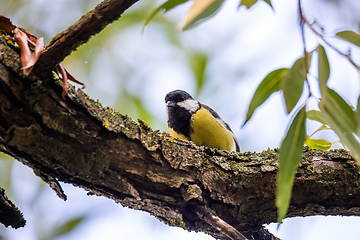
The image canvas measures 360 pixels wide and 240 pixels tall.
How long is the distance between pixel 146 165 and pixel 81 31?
0.46m

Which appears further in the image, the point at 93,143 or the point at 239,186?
the point at 239,186

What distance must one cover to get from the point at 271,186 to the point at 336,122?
548mm

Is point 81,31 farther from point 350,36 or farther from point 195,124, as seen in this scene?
point 195,124

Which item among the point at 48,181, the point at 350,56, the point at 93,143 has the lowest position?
the point at 48,181

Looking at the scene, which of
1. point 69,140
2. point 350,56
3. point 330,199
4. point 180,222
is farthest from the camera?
point 330,199

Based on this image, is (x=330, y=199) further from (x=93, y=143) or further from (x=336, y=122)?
(x=93, y=143)

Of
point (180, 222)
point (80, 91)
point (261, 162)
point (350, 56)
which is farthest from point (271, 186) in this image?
point (80, 91)

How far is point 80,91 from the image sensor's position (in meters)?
1.02

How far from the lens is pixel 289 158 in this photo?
76 cm

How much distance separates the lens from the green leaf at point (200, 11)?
0.73 metres

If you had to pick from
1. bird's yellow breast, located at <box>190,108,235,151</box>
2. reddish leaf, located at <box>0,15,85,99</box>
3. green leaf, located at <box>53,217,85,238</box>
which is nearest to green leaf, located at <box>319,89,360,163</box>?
reddish leaf, located at <box>0,15,85,99</box>

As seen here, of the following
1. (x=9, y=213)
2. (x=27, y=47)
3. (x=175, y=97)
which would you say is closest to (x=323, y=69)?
(x=27, y=47)

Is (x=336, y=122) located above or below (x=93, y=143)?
above

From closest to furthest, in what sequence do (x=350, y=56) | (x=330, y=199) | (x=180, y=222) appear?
(x=350, y=56) → (x=180, y=222) → (x=330, y=199)
